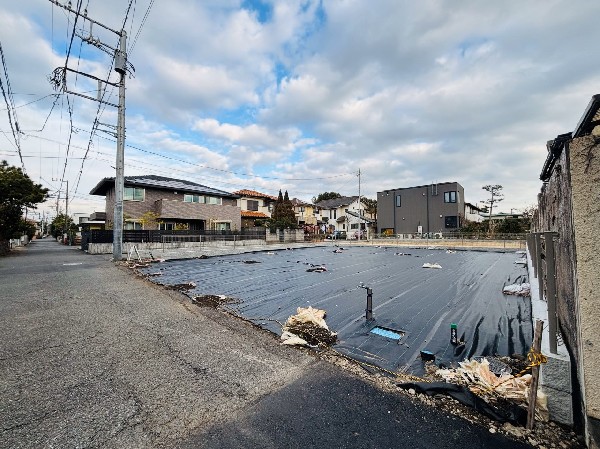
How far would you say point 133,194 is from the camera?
2162cm

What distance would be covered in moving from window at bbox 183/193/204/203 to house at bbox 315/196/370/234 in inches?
904

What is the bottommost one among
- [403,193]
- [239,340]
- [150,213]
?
[239,340]

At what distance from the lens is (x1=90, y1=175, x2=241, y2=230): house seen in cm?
2144

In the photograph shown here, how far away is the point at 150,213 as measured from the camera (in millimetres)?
21000

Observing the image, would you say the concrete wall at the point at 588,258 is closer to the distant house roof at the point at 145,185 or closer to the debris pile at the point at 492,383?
the debris pile at the point at 492,383

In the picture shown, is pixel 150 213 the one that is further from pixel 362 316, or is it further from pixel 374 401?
pixel 374 401

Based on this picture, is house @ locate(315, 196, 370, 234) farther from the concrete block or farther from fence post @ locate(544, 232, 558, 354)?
the concrete block

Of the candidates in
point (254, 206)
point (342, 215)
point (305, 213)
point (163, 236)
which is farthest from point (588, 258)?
point (342, 215)

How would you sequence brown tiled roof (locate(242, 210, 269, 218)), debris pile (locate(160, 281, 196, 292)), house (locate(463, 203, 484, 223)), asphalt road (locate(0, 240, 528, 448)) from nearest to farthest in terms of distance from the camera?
asphalt road (locate(0, 240, 528, 448))
debris pile (locate(160, 281, 196, 292))
brown tiled roof (locate(242, 210, 269, 218))
house (locate(463, 203, 484, 223))

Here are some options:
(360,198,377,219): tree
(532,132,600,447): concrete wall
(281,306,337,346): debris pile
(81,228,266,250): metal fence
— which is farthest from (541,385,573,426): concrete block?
(360,198,377,219): tree

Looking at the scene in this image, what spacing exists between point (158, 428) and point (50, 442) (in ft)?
2.44

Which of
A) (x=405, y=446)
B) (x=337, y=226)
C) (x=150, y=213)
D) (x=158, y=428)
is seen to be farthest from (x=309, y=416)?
(x=337, y=226)

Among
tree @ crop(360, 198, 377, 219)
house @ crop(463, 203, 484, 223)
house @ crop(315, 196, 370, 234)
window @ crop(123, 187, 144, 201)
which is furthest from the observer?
tree @ crop(360, 198, 377, 219)

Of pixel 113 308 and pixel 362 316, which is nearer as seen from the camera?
pixel 362 316
